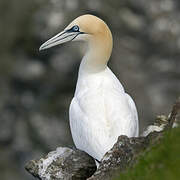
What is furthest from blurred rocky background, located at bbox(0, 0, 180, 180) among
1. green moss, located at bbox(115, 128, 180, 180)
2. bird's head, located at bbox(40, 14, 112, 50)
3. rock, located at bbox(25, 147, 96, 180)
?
green moss, located at bbox(115, 128, 180, 180)

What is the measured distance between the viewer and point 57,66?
27797 mm

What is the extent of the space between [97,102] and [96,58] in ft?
4.53

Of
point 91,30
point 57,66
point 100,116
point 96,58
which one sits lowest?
point 57,66

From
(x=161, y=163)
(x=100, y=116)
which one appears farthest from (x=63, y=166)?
(x=161, y=163)

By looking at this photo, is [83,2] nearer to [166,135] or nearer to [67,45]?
[67,45]

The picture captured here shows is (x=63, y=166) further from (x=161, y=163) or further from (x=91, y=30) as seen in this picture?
(x=91, y=30)

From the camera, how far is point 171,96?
28156mm

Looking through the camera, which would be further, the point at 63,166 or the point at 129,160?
the point at 63,166

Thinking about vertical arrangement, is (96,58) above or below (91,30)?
below

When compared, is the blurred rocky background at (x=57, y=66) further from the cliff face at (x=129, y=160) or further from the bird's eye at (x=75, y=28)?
the cliff face at (x=129, y=160)

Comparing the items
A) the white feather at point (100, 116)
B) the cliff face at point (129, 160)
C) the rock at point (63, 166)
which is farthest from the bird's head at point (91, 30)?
the rock at point (63, 166)

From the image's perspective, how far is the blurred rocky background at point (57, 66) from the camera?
Result: 26.5m

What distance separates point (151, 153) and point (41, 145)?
64.7 feet

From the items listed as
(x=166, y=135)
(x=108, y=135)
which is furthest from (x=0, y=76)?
(x=166, y=135)
